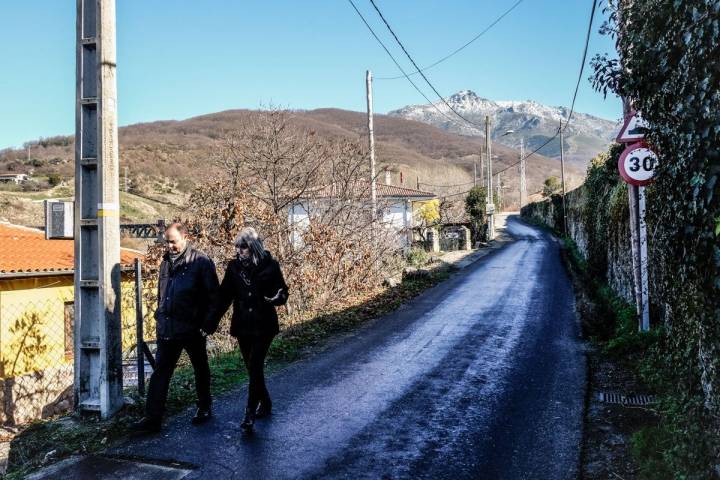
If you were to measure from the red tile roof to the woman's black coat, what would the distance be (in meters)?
10.2

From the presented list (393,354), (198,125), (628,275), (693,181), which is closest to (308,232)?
(393,354)

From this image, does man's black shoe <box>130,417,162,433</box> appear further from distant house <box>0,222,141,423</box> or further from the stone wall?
distant house <box>0,222,141,423</box>

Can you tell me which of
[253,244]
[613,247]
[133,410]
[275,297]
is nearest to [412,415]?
[275,297]

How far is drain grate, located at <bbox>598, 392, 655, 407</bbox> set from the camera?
5803mm

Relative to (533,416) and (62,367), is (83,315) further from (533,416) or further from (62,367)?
Result: (62,367)

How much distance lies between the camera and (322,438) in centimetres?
479

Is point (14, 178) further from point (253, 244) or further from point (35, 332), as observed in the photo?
point (253, 244)

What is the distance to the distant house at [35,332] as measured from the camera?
13.0 meters

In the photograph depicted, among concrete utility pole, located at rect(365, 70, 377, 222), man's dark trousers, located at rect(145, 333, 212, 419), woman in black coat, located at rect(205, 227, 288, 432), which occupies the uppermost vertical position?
concrete utility pole, located at rect(365, 70, 377, 222)

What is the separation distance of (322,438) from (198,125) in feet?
311

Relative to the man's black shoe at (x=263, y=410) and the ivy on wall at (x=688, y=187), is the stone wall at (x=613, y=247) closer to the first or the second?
the ivy on wall at (x=688, y=187)

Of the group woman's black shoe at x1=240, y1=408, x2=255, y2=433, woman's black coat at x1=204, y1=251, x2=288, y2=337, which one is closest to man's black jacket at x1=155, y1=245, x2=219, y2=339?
woman's black coat at x1=204, y1=251, x2=288, y2=337

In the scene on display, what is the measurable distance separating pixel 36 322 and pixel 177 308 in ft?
42.6

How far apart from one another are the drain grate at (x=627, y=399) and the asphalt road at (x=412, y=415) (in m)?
0.27
